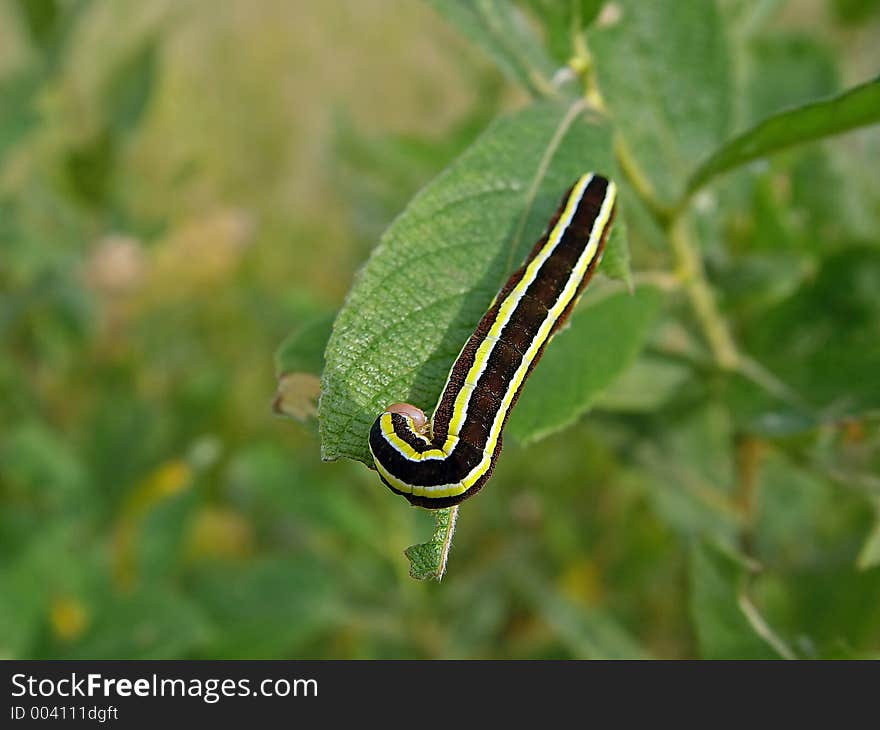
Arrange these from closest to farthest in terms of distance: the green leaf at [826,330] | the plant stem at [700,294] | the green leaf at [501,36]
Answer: the green leaf at [501,36] < the plant stem at [700,294] < the green leaf at [826,330]

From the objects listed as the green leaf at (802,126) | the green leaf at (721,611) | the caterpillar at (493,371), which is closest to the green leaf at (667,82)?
the green leaf at (802,126)

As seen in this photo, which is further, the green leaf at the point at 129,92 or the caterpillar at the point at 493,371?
the green leaf at the point at 129,92

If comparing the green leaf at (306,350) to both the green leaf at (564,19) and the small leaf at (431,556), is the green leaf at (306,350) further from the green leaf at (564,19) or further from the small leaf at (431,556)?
the green leaf at (564,19)

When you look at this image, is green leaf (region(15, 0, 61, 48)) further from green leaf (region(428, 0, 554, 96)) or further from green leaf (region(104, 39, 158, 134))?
green leaf (region(428, 0, 554, 96))

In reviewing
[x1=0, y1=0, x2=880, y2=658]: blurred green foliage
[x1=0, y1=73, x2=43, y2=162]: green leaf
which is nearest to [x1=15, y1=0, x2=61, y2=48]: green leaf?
[x1=0, y1=0, x2=880, y2=658]: blurred green foliage

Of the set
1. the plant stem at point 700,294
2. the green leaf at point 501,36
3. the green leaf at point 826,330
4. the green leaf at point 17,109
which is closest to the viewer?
the green leaf at point 501,36
